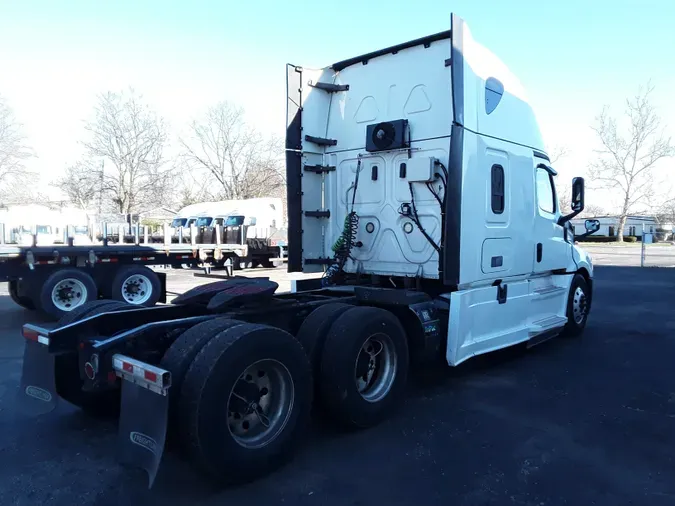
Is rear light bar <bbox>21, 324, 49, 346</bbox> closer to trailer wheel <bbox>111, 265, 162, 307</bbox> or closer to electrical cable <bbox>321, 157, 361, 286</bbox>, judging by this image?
electrical cable <bbox>321, 157, 361, 286</bbox>

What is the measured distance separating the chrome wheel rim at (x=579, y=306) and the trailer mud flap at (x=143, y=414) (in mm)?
6760

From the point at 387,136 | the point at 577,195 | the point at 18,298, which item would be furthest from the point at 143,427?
the point at 18,298

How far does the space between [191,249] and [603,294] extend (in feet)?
35.1

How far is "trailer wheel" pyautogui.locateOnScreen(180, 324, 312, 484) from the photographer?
325cm

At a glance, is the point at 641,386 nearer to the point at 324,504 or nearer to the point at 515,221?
the point at 515,221

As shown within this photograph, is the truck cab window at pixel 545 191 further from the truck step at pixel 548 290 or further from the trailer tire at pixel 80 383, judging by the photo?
the trailer tire at pixel 80 383

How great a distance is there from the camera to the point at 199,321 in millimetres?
4031

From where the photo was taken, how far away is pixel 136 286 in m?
10.9

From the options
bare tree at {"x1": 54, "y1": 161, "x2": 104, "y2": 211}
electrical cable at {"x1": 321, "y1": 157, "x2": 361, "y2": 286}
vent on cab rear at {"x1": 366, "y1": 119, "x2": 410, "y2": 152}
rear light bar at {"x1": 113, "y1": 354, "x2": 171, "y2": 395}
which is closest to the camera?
rear light bar at {"x1": 113, "y1": 354, "x2": 171, "y2": 395}

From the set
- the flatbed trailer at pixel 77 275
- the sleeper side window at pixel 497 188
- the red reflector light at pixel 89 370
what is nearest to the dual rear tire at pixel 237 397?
the red reflector light at pixel 89 370

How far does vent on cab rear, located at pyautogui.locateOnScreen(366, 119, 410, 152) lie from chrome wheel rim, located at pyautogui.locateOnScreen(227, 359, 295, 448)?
318cm

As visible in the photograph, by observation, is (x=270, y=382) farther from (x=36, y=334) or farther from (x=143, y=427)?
(x=36, y=334)

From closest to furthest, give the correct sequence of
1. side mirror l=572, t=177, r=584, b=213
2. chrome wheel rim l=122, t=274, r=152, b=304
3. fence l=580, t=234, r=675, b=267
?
side mirror l=572, t=177, r=584, b=213, chrome wheel rim l=122, t=274, r=152, b=304, fence l=580, t=234, r=675, b=267

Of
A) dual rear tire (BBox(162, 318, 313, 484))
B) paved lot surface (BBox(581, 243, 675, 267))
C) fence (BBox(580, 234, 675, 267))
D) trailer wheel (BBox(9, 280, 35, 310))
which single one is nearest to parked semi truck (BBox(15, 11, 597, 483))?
dual rear tire (BBox(162, 318, 313, 484))
